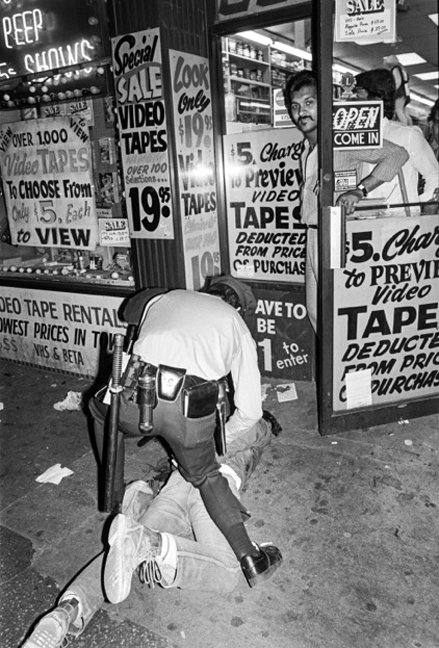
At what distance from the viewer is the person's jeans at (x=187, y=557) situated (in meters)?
2.58

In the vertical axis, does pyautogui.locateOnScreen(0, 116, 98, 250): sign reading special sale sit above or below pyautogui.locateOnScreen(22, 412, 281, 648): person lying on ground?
above

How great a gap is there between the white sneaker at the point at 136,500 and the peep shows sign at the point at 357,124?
252cm

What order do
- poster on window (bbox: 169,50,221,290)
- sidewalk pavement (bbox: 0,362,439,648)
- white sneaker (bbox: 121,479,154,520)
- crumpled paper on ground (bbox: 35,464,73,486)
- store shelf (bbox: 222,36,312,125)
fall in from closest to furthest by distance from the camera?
1. sidewalk pavement (bbox: 0,362,439,648)
2. white sneaker (bbox: 121,479,154,520)
3. crumpled paper on ground (bbox: 35,464,73,486)
4. poster on window (bbox: 169,50,221,290)
5. store shelf (bbox: 222,36,312,125)

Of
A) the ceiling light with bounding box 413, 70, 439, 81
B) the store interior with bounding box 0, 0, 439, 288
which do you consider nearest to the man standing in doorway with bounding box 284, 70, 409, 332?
the store interior with bounding box 0, 0, 439, 288

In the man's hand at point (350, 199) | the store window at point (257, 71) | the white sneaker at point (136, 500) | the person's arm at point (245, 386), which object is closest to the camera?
the person's arm at point (245, 386)

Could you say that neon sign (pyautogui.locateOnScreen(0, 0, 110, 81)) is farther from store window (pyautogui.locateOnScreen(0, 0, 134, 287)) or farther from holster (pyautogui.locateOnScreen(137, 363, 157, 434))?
holster (pyautogui.locateOnScreen(137, 363, 157, 434))

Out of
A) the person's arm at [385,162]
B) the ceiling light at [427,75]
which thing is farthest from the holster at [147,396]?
the ceiling light at [427,75]

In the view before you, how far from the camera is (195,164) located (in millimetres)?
4801

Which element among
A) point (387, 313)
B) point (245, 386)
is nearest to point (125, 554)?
point (245, 386)

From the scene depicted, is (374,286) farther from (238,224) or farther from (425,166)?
(238,224)

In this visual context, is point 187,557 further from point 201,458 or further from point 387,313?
point 387,313

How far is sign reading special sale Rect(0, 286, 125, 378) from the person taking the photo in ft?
17.7

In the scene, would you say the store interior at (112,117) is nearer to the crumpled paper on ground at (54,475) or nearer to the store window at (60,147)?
the store window at (60,147)

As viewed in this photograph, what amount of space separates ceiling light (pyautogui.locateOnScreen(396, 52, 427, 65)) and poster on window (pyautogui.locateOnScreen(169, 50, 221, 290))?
34.6ft
